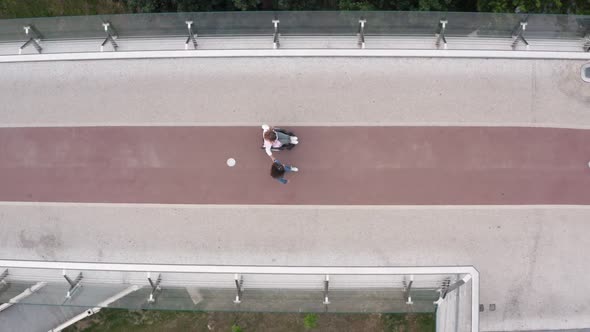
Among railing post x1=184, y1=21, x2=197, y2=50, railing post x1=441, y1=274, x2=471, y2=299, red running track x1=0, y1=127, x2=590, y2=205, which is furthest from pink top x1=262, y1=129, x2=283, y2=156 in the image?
railing post x1=441, y1=274, x2=471, y2=299

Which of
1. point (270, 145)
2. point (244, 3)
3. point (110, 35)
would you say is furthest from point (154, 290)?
point (244, 3)

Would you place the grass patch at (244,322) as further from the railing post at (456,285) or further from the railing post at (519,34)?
the railing post at (519,34)

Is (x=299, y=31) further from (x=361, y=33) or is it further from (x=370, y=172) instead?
(x=370, y=172)

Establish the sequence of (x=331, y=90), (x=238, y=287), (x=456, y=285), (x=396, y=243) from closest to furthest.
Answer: (x=456, y=285) < (x=238, y=287) < (x=396, y=243) < (x=331, y=90)

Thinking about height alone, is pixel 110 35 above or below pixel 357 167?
above

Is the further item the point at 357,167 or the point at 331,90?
the point at 357,167

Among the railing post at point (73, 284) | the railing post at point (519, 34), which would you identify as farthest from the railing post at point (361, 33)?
the railing post at point (73, 284)
